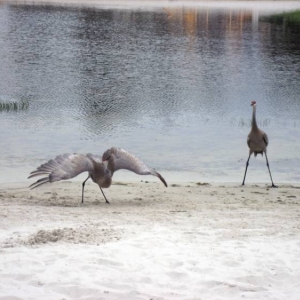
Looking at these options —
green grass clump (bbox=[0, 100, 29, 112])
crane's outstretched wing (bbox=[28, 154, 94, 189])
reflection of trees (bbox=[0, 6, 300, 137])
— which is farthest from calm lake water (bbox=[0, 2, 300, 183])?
crane's outstretched wing (bbox=[28, 154, 94, 189])

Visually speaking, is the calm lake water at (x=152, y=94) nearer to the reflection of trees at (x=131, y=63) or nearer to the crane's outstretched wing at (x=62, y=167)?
the reflection of trees at (x=131, y=63)

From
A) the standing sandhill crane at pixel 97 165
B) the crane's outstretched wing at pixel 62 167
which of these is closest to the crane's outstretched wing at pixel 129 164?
the standing sandhill crane at pixel 97 165

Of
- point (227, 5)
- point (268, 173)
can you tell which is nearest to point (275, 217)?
point (268, 173)

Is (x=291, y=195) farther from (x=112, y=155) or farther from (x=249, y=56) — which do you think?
(x=249, y=56)

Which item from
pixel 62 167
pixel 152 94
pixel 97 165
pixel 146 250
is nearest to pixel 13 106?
pixel 152 94

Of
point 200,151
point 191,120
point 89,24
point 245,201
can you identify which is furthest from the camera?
point 89,24

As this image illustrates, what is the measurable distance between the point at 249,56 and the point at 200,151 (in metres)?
19.0

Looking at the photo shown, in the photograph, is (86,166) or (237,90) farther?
(237,90)

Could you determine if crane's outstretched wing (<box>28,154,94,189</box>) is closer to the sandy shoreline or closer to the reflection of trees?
the sandy shoreline

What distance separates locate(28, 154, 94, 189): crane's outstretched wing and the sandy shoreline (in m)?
0.40

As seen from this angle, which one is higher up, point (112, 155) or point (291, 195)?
point (112, 155)

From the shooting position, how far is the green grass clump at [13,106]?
1992cm

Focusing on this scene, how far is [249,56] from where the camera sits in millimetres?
33906

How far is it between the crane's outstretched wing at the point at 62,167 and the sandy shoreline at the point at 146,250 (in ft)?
1.32
